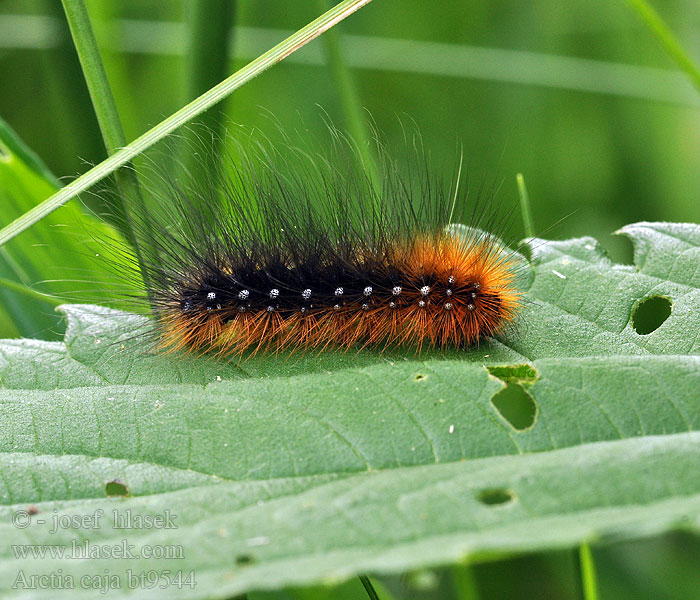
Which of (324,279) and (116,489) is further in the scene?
(324,279)

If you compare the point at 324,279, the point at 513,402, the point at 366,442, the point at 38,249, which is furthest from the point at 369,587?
the point at 38,249

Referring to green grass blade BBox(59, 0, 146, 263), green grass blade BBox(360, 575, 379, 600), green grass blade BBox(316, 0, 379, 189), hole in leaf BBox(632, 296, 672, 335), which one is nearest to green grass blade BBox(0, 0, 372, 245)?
green grass blade BBox(59, 0, 146, 263)

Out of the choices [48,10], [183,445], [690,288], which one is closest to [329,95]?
[48,10]

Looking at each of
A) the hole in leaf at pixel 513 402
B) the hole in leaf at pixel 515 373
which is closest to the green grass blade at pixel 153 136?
the hole in leaf at pixel 515 373

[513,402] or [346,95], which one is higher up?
[346,95]

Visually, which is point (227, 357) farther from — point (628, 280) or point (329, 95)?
point (329, 95)

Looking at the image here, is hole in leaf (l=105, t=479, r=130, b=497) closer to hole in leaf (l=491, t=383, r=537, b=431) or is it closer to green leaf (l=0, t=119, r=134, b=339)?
green leaf (l=0, t=119, r=134, b=339)

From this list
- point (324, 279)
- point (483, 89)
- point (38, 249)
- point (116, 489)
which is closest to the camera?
point (116, 489)

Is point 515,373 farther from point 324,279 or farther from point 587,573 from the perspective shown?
point 324,279
